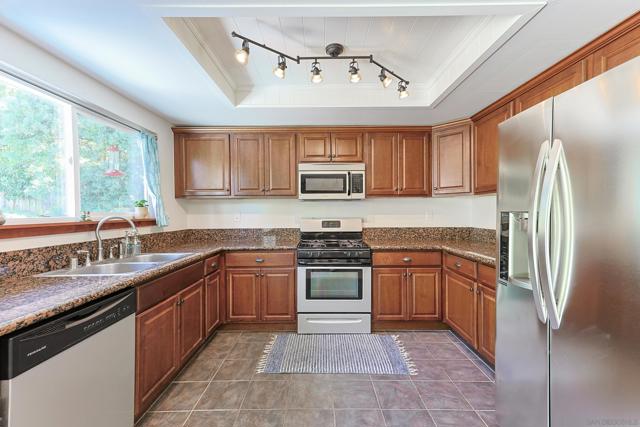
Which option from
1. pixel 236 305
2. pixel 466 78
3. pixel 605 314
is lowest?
pixel 236 305

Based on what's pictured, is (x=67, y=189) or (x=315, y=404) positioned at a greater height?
(x=67, y=189)

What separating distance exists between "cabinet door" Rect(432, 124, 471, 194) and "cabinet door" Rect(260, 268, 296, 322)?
1989 millimetres

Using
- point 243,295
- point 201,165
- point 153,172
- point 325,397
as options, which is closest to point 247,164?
point 201,165

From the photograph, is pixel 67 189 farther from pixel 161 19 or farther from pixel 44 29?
pixel 161 19

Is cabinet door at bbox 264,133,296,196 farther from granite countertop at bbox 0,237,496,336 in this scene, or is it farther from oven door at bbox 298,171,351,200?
granite countertop at bbox 0,237,496,336

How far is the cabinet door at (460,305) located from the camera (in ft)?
7.77

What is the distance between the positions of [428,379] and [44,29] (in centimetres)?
336

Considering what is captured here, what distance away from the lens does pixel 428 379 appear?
2.09m

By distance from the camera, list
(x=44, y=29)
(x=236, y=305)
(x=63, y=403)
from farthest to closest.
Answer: (x=236, y=305), (x=44, y=29), (x=63, y=403)

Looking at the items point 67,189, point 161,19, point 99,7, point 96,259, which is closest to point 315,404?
point 96,259

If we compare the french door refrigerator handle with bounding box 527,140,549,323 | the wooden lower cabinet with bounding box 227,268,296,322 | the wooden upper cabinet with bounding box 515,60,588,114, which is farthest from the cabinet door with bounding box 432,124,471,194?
the wooden lower cabinet with bounding box 227,268,296,322

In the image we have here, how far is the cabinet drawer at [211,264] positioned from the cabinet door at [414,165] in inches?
86.2

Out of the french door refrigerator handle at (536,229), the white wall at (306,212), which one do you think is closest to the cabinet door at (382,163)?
the white wall at (306,212)

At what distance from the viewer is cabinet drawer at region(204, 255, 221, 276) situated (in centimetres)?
252
